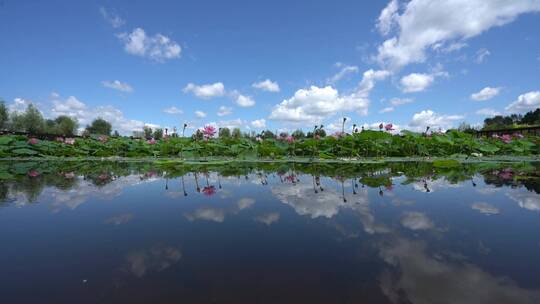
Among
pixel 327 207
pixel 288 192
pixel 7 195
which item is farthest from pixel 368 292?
pixel 7 195

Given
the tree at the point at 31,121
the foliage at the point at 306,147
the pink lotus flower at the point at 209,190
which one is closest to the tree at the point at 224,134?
the foliage at the point at 306,147

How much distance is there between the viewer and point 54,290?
743 millimetres

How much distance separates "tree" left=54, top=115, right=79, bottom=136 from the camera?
173 ft

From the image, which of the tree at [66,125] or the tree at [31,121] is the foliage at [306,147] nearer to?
the tree at [31,121]

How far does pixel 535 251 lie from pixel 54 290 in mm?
1482

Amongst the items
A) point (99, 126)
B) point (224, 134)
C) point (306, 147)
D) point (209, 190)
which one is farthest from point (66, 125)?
point (209, 190)

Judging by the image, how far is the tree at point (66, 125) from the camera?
2074 inches

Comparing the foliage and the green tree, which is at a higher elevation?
the green tree

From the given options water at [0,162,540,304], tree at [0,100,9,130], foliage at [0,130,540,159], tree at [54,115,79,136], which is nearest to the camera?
water at [0,162,540,304]

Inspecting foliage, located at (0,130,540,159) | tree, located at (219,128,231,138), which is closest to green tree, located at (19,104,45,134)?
tree, located at (219,128,231,138)

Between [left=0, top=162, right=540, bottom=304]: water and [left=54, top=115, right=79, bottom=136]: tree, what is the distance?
61040 millimetres

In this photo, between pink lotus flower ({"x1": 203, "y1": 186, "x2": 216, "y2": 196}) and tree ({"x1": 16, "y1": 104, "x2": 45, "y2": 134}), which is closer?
pink lotus flower ({"x1": 203, "y1": 186, "x2": 216, "y2": 196})

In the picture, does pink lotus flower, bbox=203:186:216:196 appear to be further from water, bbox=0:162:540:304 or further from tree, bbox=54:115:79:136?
tree, bbox=54:115:79:136

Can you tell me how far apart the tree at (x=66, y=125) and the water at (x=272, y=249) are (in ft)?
200
